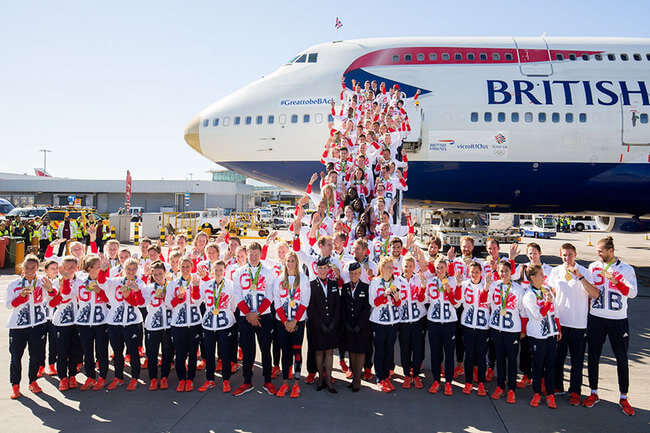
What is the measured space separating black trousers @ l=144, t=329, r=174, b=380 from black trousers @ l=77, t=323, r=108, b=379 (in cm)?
56

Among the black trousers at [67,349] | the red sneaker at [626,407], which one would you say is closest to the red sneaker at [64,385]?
the black trousers at [67,349]

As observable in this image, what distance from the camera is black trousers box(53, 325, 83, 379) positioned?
17.4ft

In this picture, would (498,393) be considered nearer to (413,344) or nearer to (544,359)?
(544,359)

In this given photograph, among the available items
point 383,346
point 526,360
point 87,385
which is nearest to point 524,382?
point 526,360

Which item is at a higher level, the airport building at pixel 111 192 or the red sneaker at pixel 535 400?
the airport building at pixel 111 192

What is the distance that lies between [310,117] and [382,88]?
2431 millimetres

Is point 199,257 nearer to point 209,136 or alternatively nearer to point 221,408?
point 221,408

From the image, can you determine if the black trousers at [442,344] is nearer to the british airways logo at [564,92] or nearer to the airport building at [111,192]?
Result: the british airways logo at [564,92]

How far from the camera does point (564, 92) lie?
1248cm

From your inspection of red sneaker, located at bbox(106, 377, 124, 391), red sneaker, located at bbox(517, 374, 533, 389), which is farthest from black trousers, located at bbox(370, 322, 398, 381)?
red sneaker, located at bbox(106, 377, 124, 391)

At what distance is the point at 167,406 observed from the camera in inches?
192

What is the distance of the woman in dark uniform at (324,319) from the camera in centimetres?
527

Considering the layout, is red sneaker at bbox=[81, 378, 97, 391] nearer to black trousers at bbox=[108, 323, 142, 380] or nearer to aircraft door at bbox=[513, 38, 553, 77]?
black trousers at bbox=[108, 323, 142, 380]

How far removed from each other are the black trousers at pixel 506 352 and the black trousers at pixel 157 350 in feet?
14.0
